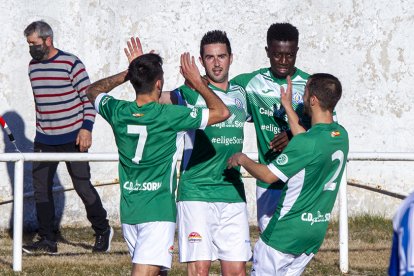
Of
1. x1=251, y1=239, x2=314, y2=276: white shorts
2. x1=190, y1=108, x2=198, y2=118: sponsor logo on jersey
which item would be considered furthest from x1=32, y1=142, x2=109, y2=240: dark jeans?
x1=251, y1=239, x2=314, y2=276: white shorts

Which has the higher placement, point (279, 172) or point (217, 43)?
point (217, 43)

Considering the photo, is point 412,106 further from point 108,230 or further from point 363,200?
point 108,230

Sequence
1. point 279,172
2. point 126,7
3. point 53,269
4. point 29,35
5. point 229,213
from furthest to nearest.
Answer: point 126,7
point 29,35
point 53,269
point 229,213
point 279,172

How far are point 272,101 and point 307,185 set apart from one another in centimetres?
140

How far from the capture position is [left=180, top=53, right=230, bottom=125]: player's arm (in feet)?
21.9

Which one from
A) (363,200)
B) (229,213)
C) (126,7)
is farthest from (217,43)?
(363,200)

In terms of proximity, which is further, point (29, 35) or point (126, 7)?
point (126, 7)

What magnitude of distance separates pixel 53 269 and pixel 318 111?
3418 mm

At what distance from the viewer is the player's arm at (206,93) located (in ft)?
21.9

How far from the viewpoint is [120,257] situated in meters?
9.58

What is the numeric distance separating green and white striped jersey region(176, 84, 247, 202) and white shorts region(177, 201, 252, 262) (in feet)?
0.24

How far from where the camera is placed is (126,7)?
11.2 m

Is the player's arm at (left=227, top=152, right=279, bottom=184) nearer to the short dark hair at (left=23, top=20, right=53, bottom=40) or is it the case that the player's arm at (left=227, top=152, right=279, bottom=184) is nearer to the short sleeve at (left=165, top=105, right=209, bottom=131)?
the short sleeve at (left=165, top=105, right=209, bottom=131)

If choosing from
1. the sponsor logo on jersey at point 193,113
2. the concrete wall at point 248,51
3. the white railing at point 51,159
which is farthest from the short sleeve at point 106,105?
the concrete wall at point 248,51
